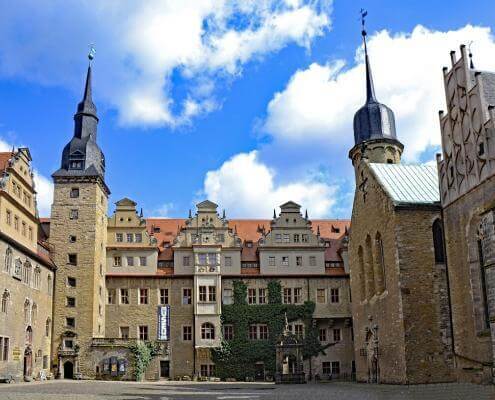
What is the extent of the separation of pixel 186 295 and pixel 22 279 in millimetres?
13867

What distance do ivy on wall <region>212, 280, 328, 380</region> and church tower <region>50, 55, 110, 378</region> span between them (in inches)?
381

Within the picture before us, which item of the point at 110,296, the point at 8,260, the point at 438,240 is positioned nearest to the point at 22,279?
the point at 8,260

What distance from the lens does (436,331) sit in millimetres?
27781

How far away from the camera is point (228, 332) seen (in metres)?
47.9

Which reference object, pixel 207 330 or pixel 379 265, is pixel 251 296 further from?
pixel 379 265

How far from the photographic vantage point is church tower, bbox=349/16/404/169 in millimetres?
45062

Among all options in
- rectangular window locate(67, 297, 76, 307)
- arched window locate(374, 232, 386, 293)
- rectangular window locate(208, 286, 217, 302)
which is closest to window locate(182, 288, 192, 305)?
rectangular window locate(208, 286, 217, 302)

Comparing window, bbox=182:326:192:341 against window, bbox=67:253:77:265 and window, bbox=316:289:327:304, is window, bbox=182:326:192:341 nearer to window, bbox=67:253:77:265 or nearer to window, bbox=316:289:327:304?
window, bbox=67:253:77:265

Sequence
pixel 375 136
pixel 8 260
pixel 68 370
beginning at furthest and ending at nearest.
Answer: pixel 375 136 < pixel 68 370 < pixel 8 260

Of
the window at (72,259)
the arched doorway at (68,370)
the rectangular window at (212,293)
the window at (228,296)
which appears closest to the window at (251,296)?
the window at (228,296)

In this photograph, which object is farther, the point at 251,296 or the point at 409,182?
the point at 251,296

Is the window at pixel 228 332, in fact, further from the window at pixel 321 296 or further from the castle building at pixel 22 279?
the castle building at pixel 22 279

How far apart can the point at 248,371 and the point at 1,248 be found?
68.8 feet

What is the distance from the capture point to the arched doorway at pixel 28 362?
39.2 m
